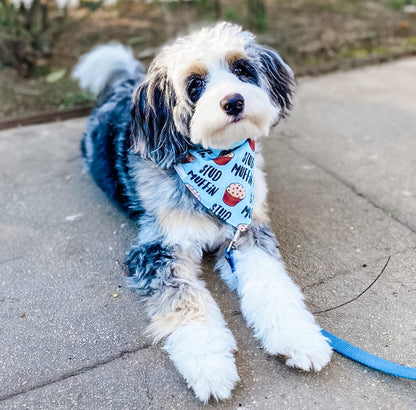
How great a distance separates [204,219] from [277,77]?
99 cm

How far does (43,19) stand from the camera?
603cm

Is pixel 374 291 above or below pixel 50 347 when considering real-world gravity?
above

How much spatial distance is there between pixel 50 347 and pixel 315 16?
6.71m

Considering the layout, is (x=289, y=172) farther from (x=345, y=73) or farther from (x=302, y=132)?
(x=345, y=73)

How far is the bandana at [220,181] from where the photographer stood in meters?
2.83

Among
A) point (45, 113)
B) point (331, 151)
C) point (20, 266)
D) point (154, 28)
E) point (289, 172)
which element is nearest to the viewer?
point (20, 266)

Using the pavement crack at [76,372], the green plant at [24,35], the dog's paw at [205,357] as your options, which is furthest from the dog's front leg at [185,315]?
the green plant at [24,35]

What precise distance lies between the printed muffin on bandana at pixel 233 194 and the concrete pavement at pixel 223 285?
0.48 m

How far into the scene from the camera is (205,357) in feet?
7.41

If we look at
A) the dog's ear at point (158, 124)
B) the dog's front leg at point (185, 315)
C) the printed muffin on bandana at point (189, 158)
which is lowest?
the dog's front leg at point (185, 315)

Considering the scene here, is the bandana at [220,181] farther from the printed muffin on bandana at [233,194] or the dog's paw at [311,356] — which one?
the dog's paw at [311,356]

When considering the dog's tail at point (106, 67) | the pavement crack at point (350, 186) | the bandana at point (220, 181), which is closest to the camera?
the bandana at point (220, 181)

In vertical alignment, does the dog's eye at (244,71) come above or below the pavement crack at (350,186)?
above

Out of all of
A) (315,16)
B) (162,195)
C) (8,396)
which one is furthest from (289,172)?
(315,16)
